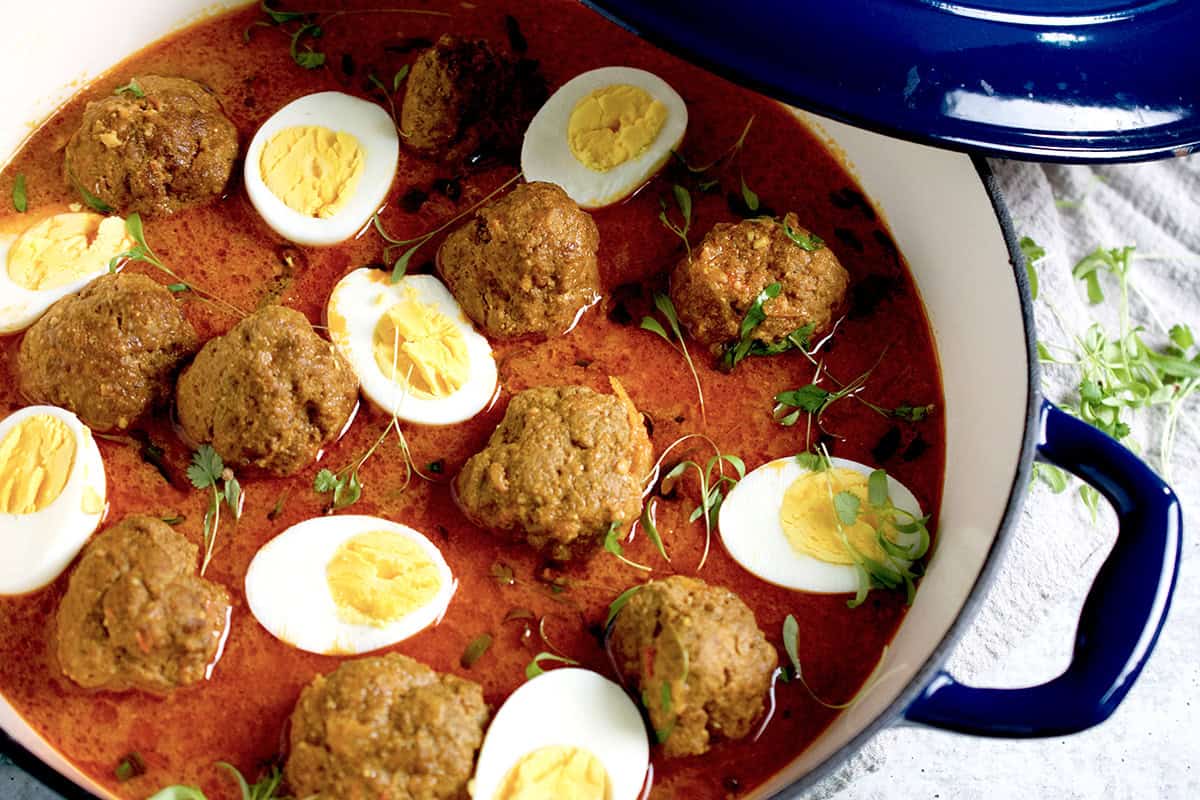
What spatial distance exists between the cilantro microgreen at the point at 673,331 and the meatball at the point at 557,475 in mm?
311

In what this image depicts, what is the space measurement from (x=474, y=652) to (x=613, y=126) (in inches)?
64.7

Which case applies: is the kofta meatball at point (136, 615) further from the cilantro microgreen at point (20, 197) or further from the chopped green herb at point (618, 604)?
the cilantro microgreen at point (20, 197)

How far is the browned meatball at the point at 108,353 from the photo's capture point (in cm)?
324

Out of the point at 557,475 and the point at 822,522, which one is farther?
the point at 822,522

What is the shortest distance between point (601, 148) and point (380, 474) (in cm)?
119

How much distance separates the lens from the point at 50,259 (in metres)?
3.52

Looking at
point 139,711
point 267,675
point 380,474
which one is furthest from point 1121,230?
point 139,711

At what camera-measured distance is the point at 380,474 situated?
337 cm

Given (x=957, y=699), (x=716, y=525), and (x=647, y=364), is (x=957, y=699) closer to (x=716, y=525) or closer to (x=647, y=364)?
(x=716, y=525)

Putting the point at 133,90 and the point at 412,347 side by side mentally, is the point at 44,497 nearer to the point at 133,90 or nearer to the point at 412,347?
the point at 412,347

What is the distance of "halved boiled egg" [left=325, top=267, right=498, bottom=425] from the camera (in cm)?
337

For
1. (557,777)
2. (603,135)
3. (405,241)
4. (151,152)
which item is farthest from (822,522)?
(151,152)

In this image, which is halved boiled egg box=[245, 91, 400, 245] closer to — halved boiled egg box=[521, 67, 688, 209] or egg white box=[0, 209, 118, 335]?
halved boiled egg box=[521, 67, 688, 209]

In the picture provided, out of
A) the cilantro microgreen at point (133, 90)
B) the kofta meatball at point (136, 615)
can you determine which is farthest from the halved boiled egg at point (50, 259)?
the kofta meatball at point (136, 615)
